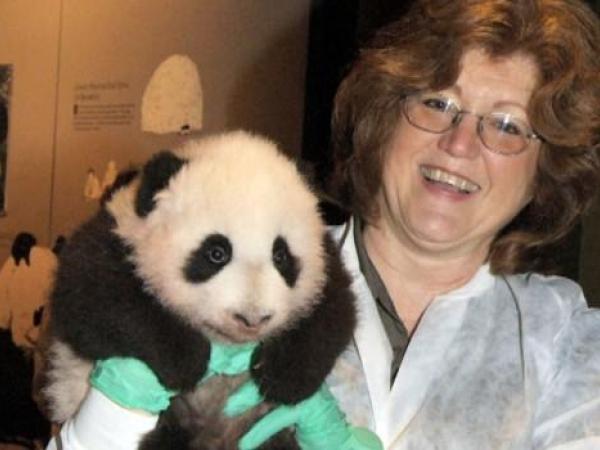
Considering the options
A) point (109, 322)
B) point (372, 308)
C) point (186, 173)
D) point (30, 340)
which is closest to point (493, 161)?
point (372, 308)

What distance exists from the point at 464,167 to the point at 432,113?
0.12 metres

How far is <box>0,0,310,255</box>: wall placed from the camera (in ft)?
8.75

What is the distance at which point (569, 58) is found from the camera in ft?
5.31

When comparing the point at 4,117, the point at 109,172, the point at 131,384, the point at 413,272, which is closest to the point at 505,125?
the point at 413,272

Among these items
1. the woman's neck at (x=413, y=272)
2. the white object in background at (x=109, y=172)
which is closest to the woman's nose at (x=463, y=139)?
the woman's neck at (x=413, y=272)

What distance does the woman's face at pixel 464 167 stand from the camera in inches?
62.9

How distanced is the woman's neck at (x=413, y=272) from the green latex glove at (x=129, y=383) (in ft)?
1.99

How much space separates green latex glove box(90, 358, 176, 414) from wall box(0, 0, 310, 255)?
1478 mm

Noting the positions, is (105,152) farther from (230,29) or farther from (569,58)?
(569,58)

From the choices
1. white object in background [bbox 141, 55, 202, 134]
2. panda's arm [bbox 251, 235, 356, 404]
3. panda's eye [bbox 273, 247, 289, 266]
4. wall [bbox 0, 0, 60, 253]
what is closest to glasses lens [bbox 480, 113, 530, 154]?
panda's arm [bbox 251, 235, 356, 404]

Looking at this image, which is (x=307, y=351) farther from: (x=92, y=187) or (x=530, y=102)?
(x=92, y=187)

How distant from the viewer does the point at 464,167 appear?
1.60 meters

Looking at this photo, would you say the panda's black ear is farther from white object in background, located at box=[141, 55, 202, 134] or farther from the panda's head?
white object in background, located at box=[141, 55, 202, 134]

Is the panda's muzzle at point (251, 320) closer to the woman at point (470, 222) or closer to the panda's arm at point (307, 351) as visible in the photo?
the panda's arm at point (307, 351)
